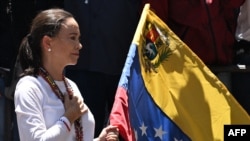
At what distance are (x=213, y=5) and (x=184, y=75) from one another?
2.02 feet

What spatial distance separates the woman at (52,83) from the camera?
2990 millimetres

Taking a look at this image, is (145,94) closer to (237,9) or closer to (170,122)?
Result: (170,122)

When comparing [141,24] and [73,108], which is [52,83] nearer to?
[73,108]

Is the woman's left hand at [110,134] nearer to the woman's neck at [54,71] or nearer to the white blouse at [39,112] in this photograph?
the white blouse at [39,112]

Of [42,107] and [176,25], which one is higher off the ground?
[176,25]

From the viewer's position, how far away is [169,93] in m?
4.07

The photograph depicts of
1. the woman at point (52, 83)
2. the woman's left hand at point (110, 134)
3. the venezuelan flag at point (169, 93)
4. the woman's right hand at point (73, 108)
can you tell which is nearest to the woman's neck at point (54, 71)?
the woman at point (52, 83)

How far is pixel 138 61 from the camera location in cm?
394

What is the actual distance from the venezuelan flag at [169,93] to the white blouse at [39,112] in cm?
73

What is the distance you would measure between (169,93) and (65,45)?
112 centimetres

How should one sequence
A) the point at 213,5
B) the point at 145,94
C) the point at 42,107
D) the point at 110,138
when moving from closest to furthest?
the point at 42,107
the point at 110,138
the point at 145,94
the point at 213,5

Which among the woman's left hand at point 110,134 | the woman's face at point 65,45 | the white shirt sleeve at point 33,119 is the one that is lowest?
the woman's left hand at point 110,134

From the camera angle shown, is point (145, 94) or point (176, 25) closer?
point (145, 94)

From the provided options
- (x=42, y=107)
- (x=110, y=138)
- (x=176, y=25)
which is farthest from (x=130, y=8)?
(x=42, y=107)
